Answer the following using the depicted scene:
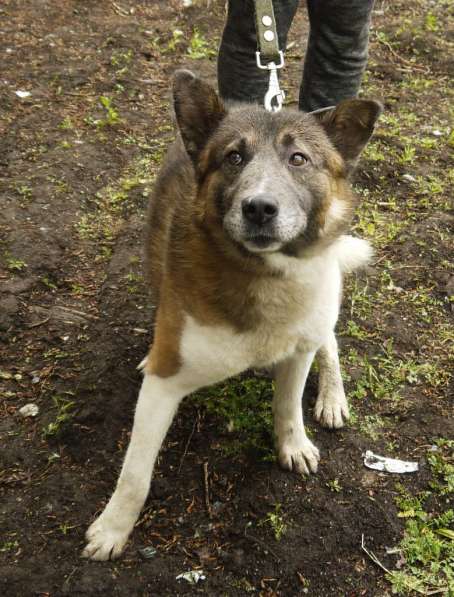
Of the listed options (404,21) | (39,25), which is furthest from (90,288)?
(404,21)

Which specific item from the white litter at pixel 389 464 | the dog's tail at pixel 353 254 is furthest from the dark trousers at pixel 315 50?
the white litter at pixel 389 464

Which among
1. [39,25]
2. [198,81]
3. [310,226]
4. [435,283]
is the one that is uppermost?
[198,81]

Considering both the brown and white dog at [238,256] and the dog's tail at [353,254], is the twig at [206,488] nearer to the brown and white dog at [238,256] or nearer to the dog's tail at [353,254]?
the brown and white dog at [238,256]

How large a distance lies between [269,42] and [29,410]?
213 centimetres

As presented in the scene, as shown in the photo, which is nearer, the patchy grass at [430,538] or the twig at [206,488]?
the patchy grass at [430,538]

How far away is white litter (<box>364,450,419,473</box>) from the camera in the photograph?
3.00 metres

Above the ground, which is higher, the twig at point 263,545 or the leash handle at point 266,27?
the leash handle at point 266,27

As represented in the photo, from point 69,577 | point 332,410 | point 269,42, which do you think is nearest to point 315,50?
point 269,42

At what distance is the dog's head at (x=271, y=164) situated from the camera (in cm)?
216

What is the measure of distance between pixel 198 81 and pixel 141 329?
5.25 ft

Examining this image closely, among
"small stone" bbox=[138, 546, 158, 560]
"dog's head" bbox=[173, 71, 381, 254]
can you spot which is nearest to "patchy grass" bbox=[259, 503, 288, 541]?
"small stone" bbox=[138, 546, 158, 560]

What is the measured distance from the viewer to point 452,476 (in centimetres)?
296

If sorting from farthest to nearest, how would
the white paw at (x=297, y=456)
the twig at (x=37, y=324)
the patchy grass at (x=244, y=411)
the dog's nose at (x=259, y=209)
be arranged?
the twig at (x=37, y=324) < the patchy grass at (x=244, y=411) < the white paw at (x=297, y=456) < the dog's nose at (x=259, y=209)

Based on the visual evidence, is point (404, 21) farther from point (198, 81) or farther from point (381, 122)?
point (198, 81)
